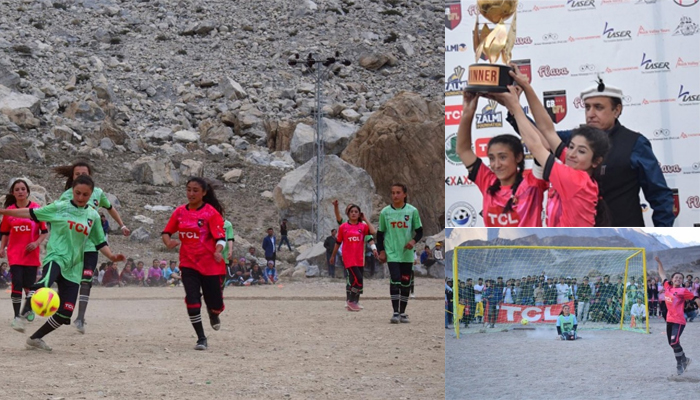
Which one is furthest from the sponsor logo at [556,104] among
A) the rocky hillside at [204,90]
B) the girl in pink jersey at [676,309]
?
the rocky hillside at [204,90]

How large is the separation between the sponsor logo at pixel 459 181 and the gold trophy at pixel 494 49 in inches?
21.1

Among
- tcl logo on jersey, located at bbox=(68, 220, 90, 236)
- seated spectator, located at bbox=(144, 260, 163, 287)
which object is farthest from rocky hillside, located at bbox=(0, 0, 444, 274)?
tcl logo on jersey, located at bbox=(68, 220, 90, 236)

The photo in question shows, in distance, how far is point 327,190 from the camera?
38.7 m

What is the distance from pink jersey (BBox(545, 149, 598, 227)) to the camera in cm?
593

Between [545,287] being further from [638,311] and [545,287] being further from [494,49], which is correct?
[494,49]

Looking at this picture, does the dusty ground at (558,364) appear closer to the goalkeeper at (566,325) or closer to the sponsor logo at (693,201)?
the goalkeeper at (566,325)

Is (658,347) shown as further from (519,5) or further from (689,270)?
(519,5)

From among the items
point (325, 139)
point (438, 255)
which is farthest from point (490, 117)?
point (325, 139)

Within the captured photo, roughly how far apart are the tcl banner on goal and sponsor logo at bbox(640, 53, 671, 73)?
146 centimetres

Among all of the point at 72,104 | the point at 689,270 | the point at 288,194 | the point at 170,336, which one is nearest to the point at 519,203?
the point at 689,270

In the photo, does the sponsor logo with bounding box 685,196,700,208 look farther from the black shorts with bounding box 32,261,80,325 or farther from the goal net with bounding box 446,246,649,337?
the black shorts with bounding box 32,261,80,325

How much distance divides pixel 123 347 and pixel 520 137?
5741 millimetres

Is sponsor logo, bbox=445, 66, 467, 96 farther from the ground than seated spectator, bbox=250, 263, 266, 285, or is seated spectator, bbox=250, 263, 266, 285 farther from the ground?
sponsor logo, bbox=445, 66, 467, 96

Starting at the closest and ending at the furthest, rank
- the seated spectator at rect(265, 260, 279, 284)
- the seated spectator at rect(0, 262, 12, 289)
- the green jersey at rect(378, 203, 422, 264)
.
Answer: the green jersey at rect(378, 203, 422, 264), the seated spectator at rect(0, 262, 12, 289), the seated spectator at rect(265, 260, 279, 284)
